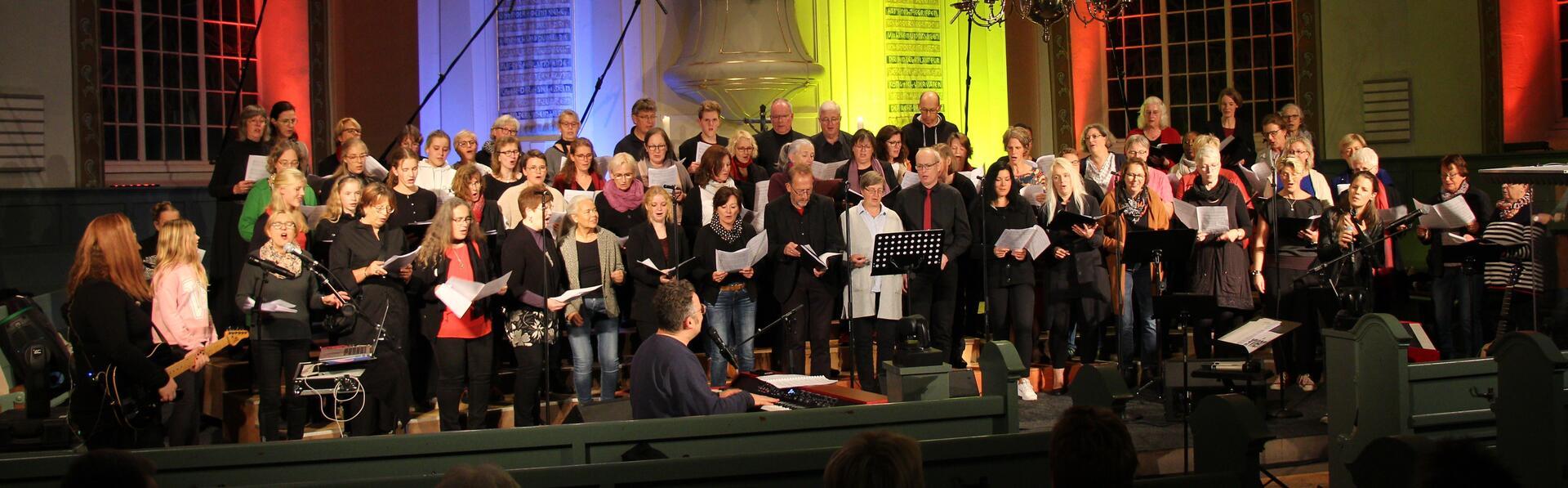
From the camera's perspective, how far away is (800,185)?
7852 mm

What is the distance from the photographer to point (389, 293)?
6883 mm

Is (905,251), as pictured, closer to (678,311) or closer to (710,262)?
(710,262)

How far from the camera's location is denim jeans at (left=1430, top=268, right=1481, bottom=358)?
27.7ft

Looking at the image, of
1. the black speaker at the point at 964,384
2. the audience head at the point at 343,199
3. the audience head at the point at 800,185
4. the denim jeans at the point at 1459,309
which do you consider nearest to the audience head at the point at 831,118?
the audience head at the point at 800,185

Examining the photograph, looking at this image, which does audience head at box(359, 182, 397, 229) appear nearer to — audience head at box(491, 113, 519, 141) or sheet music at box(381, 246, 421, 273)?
sheet music at box(381, 246, 421, 273)

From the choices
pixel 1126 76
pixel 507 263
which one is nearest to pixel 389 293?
pixel 507 263

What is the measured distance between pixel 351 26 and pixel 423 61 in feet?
2.69

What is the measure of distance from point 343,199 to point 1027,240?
3713 millimetres

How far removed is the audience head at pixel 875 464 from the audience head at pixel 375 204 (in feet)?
14.7

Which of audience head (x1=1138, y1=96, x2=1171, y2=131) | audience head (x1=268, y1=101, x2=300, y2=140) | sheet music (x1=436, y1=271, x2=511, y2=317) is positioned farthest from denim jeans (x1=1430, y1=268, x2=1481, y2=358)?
audience head (x1=268, y1=101, x2=300, y2=140)

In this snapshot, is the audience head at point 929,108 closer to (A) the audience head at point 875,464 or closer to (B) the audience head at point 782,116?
(B) the audience head at point 782,116

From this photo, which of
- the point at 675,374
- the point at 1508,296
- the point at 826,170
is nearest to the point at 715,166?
the point at 826,170

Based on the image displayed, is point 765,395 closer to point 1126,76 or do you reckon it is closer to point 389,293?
point 389,293

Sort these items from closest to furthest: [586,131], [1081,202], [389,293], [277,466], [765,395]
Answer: [277,466] < [765,395] < [389,293] < [1081,202] < [586,131]
